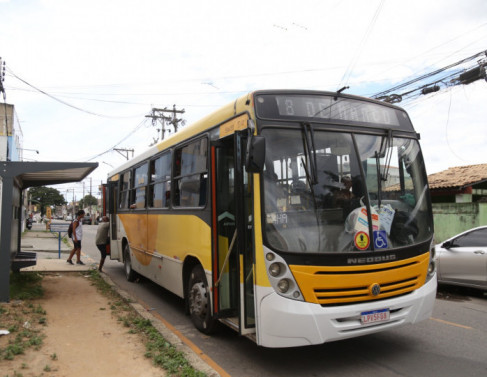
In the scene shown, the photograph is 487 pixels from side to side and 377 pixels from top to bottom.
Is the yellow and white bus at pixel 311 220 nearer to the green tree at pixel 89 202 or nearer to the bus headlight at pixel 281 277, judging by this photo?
the bus headlight at pixel 281 277

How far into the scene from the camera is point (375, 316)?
4.16 metres

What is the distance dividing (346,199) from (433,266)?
59.6 inches

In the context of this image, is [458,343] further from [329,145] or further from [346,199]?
[329,145]

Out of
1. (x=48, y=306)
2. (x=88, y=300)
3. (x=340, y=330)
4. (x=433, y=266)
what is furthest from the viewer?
(x=88, y=300)

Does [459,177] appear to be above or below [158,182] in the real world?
above

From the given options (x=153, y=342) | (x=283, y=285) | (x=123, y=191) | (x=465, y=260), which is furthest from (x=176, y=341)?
(x=123, y=191)

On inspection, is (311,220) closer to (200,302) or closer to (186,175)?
(200,302)

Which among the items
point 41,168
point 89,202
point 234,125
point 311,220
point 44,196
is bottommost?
point 311,220

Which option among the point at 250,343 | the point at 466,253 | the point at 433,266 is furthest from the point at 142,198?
the point at 466,253

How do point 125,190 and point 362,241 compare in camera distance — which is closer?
point 362,241

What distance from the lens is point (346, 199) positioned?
4.33m

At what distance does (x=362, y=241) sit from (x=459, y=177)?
1641 cm

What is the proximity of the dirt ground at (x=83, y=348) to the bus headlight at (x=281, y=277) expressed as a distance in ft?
5.02

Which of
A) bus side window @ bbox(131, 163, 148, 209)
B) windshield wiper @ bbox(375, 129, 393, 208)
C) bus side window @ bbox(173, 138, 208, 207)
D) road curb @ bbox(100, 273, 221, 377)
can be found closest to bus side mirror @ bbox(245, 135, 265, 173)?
windshield wiper @ bbox(375, 129, 393, 208)
